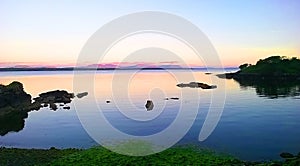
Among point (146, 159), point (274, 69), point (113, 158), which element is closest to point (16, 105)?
point (113, 158)

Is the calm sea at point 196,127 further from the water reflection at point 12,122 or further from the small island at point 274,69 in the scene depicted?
the small island at point 274,69

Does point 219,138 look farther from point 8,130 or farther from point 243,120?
point 8,130

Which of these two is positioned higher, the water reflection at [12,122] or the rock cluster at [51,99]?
the rock cluster at [51,99]

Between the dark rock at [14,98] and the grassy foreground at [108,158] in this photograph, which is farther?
the dark rock at [14,98]

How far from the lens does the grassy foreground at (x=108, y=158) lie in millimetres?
22594

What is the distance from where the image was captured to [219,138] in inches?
1355

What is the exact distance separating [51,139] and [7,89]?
30.2 meters

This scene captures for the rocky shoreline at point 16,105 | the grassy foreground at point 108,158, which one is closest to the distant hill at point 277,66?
the rocky shoreline at point 16,105

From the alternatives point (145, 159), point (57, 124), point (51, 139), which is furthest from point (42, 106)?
point (145, 159)

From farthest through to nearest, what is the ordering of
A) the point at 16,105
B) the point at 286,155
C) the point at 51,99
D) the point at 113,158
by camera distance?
the point at 51,99
the point at 16,105
the point at 286,155
the point at 113,158

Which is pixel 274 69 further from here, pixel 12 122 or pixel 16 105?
pixel 12 122

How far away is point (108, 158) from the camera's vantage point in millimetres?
23781

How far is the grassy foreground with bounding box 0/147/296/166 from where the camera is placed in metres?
22.6

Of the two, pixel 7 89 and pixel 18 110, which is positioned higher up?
pixel 7 89
